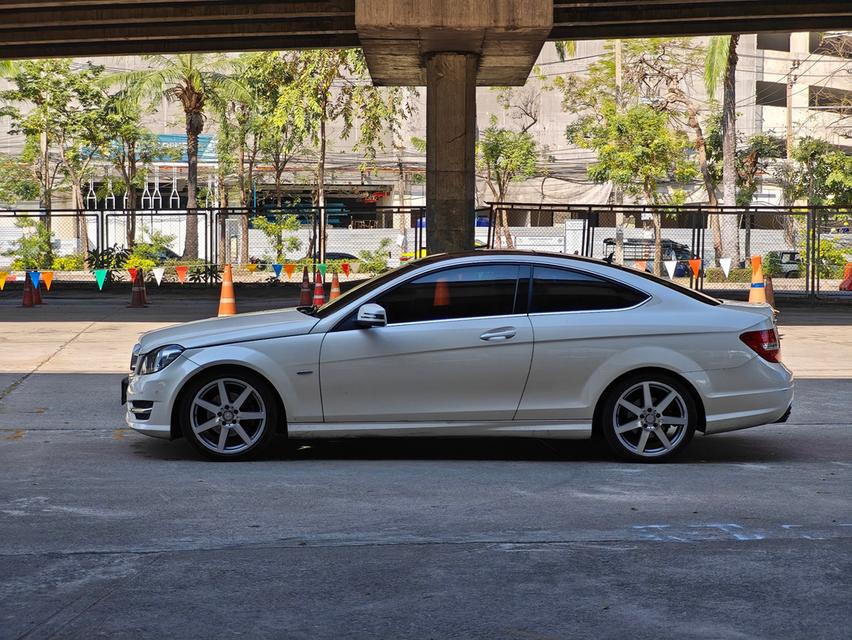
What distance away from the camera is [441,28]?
61.9 feet

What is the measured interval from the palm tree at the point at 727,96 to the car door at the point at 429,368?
29.2 m

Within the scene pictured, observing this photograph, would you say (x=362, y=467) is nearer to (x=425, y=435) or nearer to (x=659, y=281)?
(x=425, y=435)

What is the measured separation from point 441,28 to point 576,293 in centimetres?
1146

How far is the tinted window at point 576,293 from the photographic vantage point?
8273 mm

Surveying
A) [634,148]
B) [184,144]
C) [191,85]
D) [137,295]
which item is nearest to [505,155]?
[634,148]

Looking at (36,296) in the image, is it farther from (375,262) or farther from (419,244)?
(375,262)

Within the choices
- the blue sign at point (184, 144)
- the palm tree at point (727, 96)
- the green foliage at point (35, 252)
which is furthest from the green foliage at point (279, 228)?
the blue sign at point (184, 144)

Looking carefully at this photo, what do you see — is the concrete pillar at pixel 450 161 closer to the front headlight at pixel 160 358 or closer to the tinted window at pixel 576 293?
the tinted window at pixel 576 293

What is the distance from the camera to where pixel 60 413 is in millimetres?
10602

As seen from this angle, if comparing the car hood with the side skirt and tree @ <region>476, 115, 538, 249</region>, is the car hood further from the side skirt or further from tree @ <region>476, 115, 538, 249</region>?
tree @ <region>476, 115, 538, 249</region>

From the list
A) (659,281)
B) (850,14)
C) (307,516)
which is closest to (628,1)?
(850,14)

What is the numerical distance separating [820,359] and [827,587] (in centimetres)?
1016

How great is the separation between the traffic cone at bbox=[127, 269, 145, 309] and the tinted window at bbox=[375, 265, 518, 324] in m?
15.2

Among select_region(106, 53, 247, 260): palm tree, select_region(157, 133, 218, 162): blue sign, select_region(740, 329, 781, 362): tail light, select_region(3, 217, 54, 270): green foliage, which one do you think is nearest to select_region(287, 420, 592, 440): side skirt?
select_region(740, 329, 781, 362): tail light
